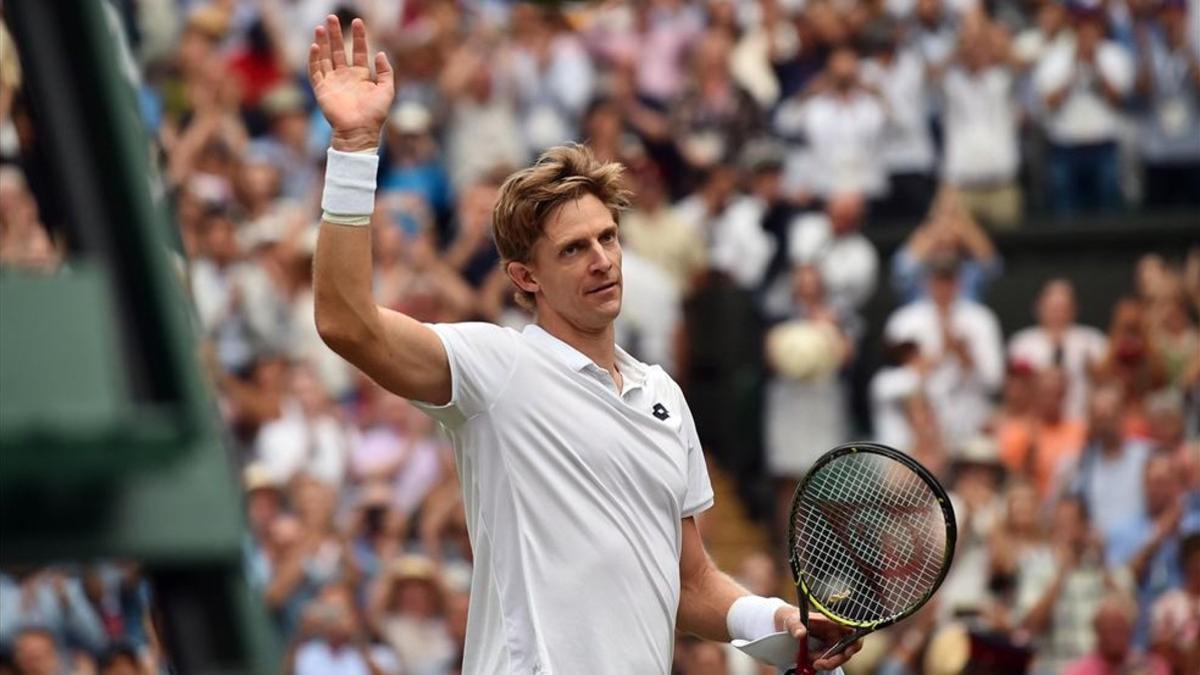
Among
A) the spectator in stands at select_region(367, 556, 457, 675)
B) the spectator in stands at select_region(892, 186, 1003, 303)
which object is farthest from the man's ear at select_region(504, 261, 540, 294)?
the spectator in stands at select_region(892, 186, 1003, 303)

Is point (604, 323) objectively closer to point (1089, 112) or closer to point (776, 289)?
point (776, 289)

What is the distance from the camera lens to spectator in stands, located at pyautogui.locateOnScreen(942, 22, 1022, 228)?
15336 mm

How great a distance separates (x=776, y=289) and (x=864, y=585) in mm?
9725

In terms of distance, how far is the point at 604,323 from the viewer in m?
4.86

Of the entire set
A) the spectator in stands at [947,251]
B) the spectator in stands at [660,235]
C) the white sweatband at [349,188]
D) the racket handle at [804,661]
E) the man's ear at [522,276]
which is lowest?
the spectator in stands at [947,251]

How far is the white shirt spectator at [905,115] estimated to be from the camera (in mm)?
15328

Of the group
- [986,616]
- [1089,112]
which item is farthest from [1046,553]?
[1089,112]

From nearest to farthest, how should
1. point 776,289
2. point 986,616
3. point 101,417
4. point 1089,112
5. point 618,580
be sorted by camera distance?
point 101,417, point 618,580, point 986,616, point 776,289, point 1089,112

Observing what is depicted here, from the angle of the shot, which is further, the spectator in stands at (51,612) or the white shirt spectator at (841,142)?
the white shirt spectator at (841,142)

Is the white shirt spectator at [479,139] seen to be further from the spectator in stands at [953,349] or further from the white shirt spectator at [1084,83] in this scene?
the white shirt spectator at [1084,83]

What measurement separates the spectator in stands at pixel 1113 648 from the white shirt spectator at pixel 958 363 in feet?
7.63

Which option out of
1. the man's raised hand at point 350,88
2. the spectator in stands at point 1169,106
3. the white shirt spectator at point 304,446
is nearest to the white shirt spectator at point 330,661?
the white shirt spectator at point 304,446

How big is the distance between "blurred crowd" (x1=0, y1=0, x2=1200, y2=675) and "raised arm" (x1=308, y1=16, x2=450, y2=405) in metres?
5.12

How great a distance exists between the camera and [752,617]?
4945mm
